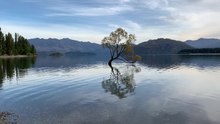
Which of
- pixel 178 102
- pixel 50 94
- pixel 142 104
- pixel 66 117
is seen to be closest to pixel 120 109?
pixel 142 104

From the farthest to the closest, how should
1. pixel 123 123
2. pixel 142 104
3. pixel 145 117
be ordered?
pixel 142 104 → pixel 145 117 → pixel 123 123

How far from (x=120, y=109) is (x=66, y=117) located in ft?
22.5

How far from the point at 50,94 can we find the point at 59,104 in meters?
8.28

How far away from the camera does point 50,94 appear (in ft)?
140

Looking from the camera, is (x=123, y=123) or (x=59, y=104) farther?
(x=59, y=104)

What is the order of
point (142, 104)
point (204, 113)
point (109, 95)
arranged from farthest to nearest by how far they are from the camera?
1. point (109, 95)
2. point (142, 104)
3. point (204, 113)

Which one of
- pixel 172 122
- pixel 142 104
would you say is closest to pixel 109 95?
pixel 142 104

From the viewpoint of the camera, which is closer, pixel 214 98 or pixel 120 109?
pixel 120 109

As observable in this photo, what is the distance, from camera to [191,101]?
120 feet

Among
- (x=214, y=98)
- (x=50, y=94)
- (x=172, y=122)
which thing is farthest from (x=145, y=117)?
(x=50, y=94)

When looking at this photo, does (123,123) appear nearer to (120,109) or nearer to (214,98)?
(120,109)

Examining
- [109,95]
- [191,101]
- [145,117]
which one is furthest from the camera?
[109,95]

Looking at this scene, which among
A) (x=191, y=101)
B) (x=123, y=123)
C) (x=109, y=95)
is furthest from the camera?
(x=109, y=95)

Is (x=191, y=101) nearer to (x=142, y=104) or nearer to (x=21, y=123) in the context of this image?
(x=142, y=104)
